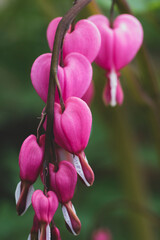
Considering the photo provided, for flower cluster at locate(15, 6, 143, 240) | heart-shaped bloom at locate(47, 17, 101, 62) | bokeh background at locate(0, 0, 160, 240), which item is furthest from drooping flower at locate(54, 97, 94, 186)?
bokeh background at locate(0, 0, 160, 240)

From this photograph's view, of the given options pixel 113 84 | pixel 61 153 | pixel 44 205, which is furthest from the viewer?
pixel 113 84

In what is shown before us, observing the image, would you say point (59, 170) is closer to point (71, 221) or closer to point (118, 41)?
point (71, 221)

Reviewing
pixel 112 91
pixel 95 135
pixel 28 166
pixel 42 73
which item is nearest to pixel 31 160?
pixel 28 166

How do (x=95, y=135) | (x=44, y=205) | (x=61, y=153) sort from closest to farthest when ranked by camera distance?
(x=44, y=205) → (x=61, y=153) → (x=95, y=135)

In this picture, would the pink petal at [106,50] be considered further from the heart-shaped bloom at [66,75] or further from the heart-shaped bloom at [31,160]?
the heart-shaped bloom at [31,160]

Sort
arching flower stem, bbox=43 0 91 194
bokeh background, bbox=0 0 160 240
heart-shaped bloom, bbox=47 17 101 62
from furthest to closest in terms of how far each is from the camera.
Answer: bokeh background, bbox=0 0 160 240, heart-shaped bloom, bbox=47 17 101 62, arching flower stem, bbox=43 0 91 194

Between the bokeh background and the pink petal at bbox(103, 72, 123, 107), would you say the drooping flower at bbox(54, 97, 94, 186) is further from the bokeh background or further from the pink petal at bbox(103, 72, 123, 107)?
the bokeh background

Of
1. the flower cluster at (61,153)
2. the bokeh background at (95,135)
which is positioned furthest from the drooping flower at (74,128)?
the bokeh background at (95,135)
